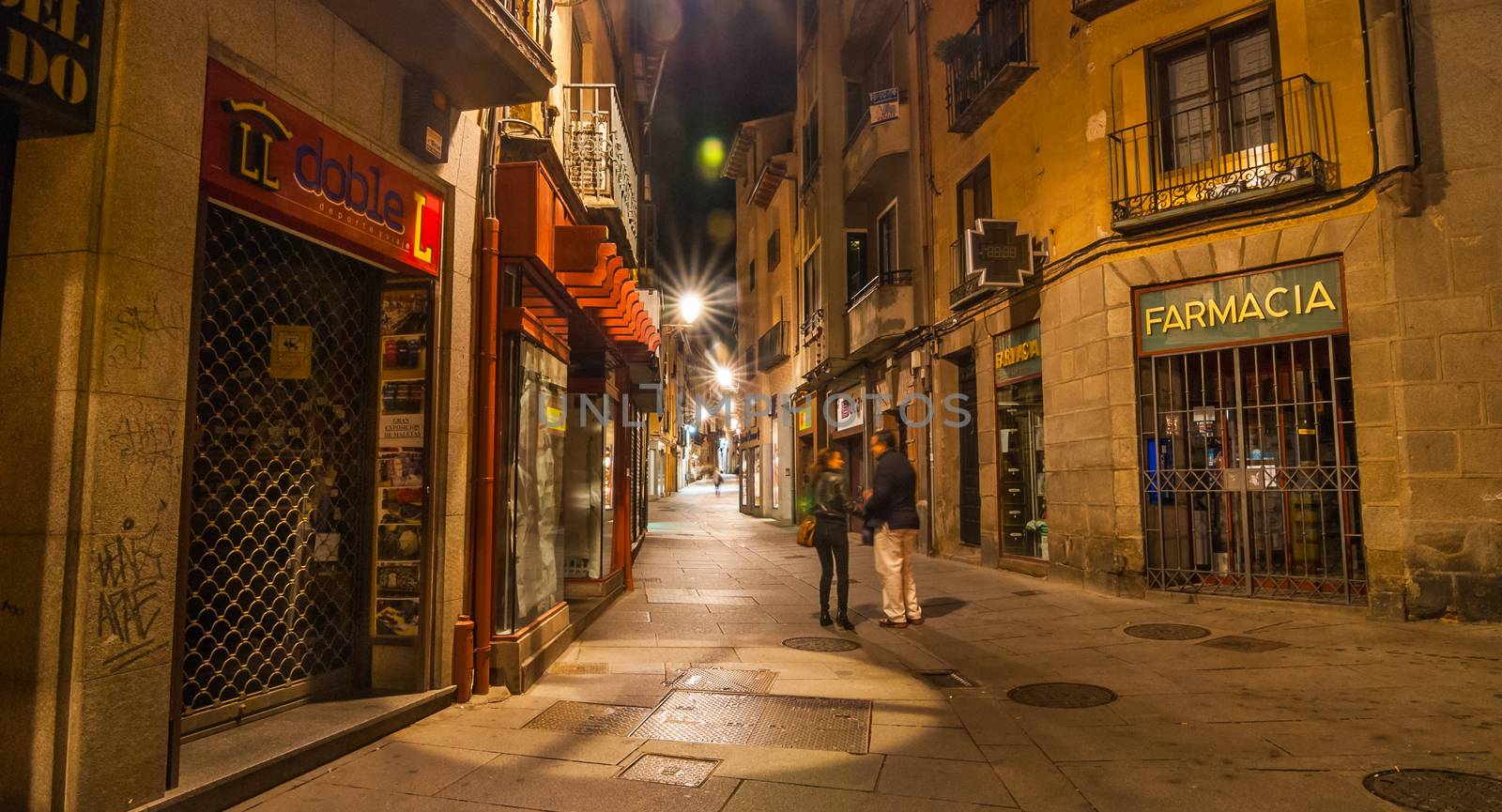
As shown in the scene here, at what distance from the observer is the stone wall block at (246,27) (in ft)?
13.4

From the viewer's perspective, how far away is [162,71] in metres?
3.77

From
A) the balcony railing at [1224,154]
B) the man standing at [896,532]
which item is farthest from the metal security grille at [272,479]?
the balcony railing at [1224,154]

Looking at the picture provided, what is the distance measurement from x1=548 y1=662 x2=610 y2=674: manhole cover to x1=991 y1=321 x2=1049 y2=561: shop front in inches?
307

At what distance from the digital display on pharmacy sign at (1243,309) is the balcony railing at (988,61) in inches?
167

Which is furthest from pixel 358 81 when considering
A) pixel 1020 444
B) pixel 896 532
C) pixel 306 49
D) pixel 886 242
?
pixel 886 242

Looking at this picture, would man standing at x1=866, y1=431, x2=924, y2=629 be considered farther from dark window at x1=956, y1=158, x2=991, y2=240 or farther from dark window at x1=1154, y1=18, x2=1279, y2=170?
dark window at x1=956, y1=158, x2=991, y2=240

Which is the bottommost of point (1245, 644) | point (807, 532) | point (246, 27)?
point (1245, 644)

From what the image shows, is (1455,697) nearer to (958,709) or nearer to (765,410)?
(958,709)

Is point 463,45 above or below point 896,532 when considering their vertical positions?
above

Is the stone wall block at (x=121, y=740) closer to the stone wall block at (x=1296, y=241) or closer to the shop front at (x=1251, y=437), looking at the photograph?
the shop front at (x=1251, y=437)

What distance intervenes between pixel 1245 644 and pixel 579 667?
582 cm

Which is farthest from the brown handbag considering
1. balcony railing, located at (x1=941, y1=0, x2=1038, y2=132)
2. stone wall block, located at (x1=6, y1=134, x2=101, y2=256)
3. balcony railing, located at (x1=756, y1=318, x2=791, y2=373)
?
balcony railing, located at (x1=756, y1=318, x2=791, y2=373)

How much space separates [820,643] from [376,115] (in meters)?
5.77

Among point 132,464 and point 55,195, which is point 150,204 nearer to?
point 55,195
